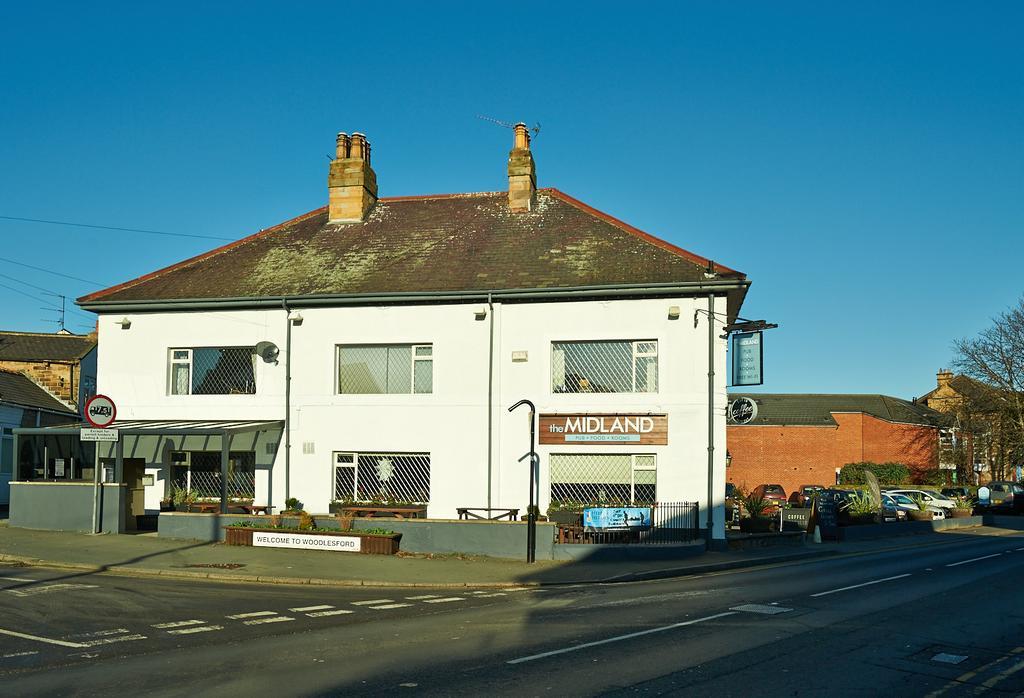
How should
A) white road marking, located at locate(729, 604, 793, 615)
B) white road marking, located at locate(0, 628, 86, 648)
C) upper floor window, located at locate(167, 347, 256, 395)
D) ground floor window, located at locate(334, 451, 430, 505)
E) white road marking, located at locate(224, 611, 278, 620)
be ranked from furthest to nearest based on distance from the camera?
upper floor window, located at locate(167, 347, 256, 395)
ground floor window, located at locate(334, 451, 430, 505)
white road marking, located at locate(729, 604, 793, 615)
white road marking, located at locate(224, 611, 278, 620)
white road marking, located at locate(0, 628, 86, 648)

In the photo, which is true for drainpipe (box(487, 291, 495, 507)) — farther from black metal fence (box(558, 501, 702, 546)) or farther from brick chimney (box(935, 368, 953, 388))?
brick chimney (box(935, 368, 953, 388))

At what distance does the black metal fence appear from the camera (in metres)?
21.6

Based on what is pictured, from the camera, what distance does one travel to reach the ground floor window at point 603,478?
78.6ft

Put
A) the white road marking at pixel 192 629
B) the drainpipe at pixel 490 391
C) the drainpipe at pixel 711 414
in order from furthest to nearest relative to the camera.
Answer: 1. the drainpipe at pixel 490 391
2. the drainpipe at pixel 711 414
3. the white road marking at pixel 192 629

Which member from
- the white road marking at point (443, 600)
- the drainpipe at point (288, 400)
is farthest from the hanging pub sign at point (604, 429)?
the white road marking at point (443, 600)

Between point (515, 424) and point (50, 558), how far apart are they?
11.0m

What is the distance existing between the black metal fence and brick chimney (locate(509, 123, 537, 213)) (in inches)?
402

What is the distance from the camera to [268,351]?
2592cm

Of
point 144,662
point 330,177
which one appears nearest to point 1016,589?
point 144,662

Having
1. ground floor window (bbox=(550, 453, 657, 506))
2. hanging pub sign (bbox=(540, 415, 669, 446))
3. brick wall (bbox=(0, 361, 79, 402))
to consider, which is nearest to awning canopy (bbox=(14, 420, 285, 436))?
hanging pub sign (bbox=(540, 415, 669, 446))

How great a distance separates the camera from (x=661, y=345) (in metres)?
23.9

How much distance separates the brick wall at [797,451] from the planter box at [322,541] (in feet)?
145

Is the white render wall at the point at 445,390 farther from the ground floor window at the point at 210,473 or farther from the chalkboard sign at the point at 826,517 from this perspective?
the chalkboard sign at the point at 826,517

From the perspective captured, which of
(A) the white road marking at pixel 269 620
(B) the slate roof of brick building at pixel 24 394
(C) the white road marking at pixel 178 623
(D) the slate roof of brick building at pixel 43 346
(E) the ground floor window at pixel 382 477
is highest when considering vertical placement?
(D) the slate roof of brick building at pixel 43 346
